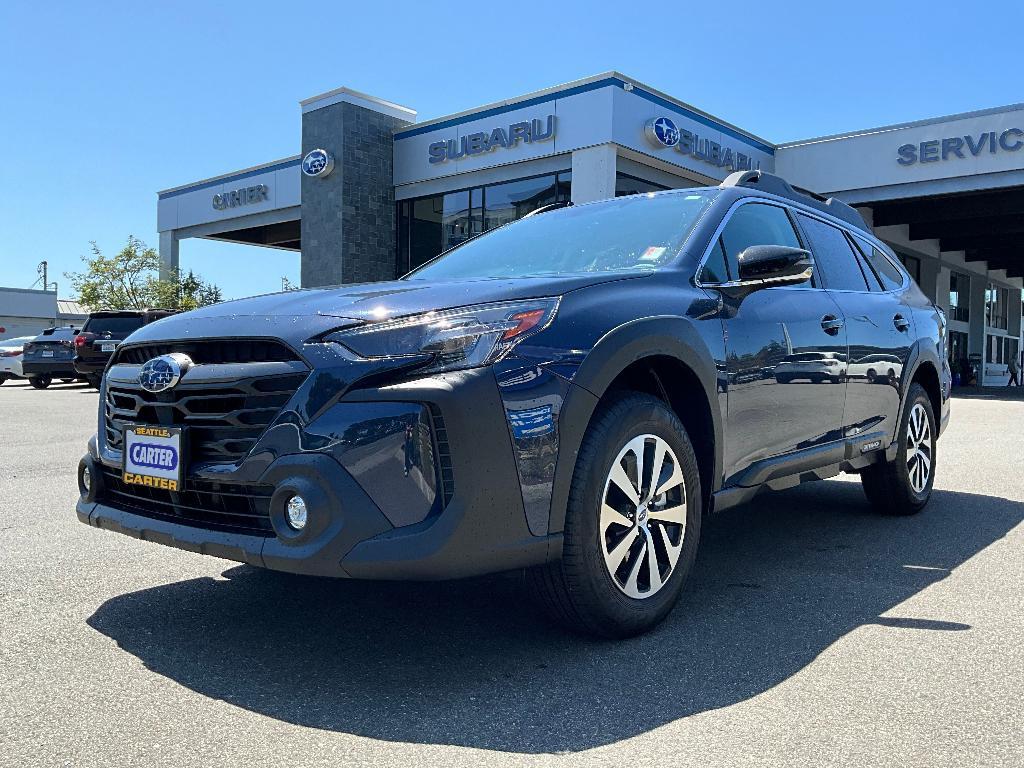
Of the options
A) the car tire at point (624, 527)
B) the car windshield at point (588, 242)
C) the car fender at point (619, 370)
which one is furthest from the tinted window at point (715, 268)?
the car tire at point (624, 527)

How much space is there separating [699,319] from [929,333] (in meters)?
2.97

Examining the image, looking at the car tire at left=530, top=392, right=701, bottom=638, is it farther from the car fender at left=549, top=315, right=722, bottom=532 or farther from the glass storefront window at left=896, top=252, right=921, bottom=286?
the glass storefront window at left=896, top=252, right=921, bottom=286

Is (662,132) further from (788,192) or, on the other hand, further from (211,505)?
(211,505)

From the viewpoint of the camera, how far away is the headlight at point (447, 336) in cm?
264

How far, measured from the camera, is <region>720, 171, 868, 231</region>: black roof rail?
4.45 metres

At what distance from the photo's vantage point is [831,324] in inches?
172

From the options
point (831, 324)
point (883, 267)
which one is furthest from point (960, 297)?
point (831, 324)

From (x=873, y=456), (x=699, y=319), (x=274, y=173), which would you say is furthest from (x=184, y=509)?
(x=274, y=173)

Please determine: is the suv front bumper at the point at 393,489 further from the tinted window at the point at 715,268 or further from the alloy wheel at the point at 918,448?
the alloy wheel at the point at 918,448

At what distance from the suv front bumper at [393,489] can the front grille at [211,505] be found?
8 centimetres

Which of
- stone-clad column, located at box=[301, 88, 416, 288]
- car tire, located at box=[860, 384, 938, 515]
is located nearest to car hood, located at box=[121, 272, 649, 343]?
car tire, located at box=[860, 384, 938, 515]

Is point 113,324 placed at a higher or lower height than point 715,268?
higher

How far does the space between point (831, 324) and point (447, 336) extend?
2.42 m

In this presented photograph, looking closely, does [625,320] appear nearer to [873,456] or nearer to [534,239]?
[534,239]
